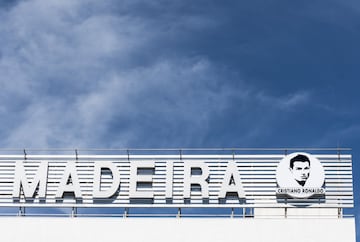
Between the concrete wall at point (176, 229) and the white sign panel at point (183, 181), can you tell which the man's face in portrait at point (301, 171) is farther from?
the concrete wall at point (176, 229)

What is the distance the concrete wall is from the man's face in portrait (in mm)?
2822

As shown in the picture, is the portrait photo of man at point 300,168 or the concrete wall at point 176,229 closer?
the concrete wall at point 176,229

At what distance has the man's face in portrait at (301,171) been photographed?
47.2 metres

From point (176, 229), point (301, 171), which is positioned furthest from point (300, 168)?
point (176, 229)

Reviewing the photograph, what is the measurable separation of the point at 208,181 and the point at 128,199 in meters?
4.47

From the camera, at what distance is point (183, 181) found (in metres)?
47.7

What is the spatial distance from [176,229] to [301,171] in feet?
25.1

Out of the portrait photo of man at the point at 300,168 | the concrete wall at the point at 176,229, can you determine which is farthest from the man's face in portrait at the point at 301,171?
the concrete wall at the point at 176,229

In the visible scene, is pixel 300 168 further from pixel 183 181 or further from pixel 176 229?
pixel 176 229

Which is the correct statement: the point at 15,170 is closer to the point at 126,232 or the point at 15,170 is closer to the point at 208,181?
the point at 126,232

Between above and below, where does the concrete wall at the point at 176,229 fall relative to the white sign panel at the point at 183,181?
below

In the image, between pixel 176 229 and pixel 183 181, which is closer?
pixel 176 229

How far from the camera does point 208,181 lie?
4762 centimetres

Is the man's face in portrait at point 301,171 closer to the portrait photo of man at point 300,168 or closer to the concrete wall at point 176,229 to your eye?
the portrait photo of man at point 300,168
